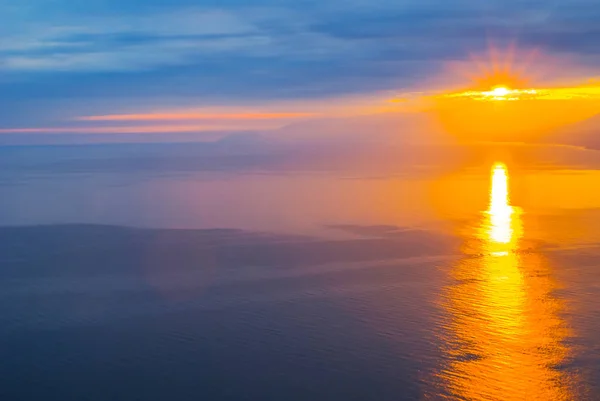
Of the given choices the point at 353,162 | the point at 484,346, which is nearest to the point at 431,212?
the point at 484,346

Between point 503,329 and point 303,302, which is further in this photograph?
point 303,302

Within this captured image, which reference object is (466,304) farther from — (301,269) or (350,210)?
(350,210)

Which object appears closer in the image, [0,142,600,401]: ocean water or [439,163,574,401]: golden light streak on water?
[439,163,574,401]: golden light streak on water

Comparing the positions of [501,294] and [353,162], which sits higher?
[353,162]

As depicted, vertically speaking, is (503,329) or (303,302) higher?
(303,302)
